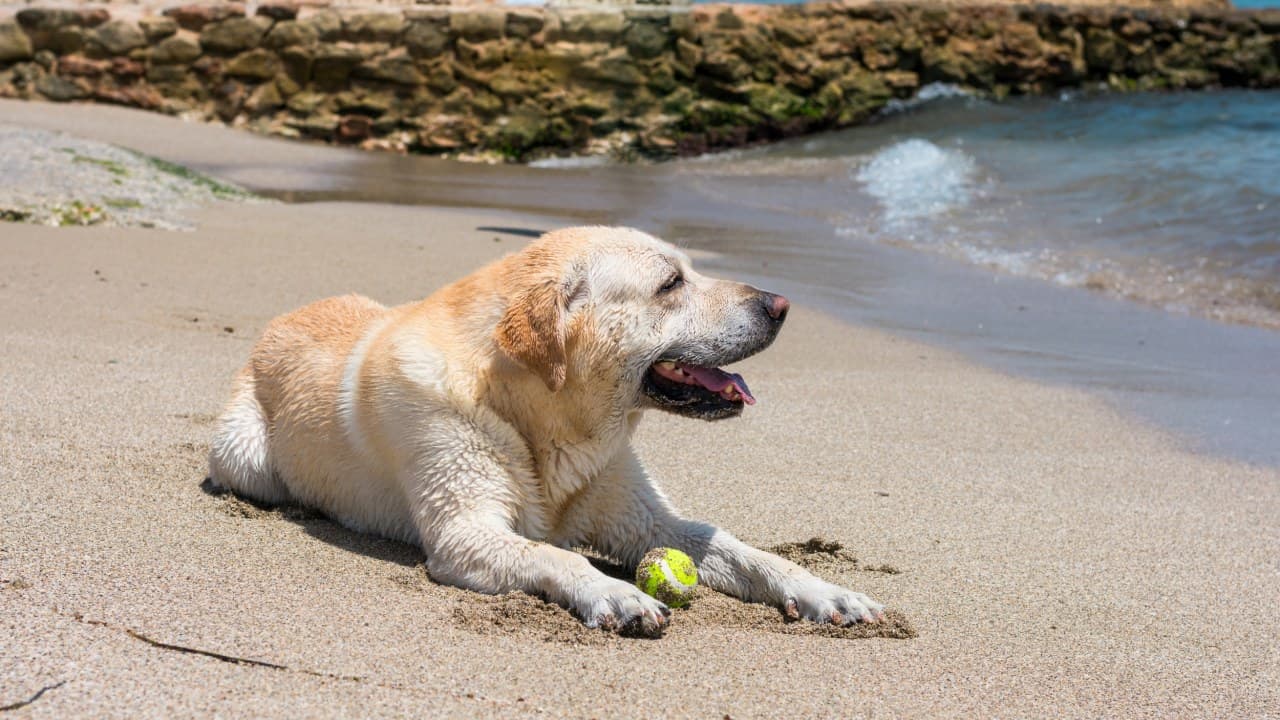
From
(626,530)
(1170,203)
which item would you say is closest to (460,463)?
(626,530)

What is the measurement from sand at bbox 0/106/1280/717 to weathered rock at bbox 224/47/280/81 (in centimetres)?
1078

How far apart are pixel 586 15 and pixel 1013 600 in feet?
48.9

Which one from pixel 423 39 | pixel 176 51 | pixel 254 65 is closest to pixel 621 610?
pixel 423 39

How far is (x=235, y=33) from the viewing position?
1744 cm

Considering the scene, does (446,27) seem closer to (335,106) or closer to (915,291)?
(335,106)

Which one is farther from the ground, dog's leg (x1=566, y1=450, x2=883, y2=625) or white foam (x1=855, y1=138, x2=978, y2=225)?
dog's leg (x1=566, y1=450, x2=883, y2=625)

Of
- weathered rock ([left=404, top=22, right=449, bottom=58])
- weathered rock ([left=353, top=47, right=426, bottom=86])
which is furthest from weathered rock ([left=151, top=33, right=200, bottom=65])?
weathered rock ([left=404, top=22, right=449, bottom=58])

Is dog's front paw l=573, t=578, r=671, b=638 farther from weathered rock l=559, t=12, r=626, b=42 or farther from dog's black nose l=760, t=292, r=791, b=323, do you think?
weathered rock l=559, t=12, r=626, b=42

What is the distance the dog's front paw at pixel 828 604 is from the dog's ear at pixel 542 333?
98 cm

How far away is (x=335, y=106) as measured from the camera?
57.0 ft

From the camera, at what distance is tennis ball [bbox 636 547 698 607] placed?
150 inches

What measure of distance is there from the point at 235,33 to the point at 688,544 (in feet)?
50.7

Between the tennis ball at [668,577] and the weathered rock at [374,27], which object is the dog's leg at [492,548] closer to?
the tennis ball at [668,577]

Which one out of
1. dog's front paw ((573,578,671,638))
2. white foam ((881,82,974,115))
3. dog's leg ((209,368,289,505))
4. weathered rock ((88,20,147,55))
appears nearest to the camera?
dog's front paw ((573,578,671,638))
